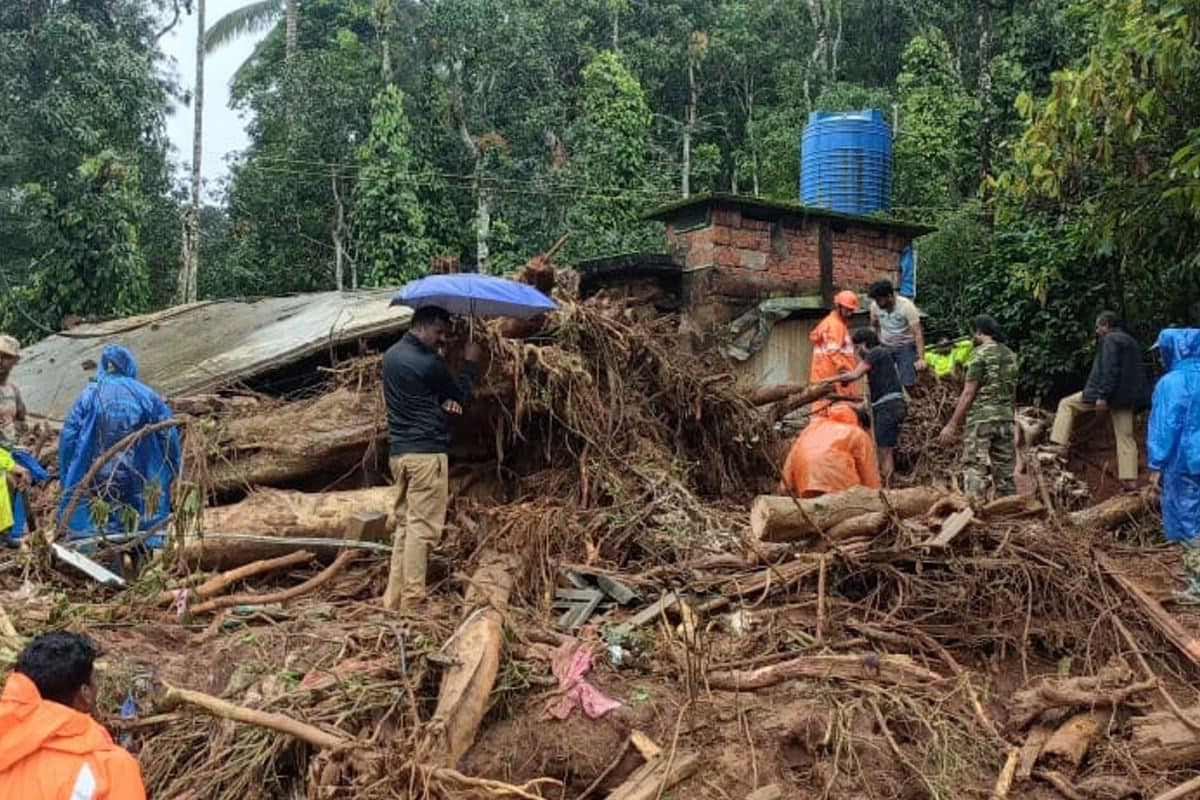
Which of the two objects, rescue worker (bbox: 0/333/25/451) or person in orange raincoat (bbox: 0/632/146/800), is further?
rescue worker (bbox: 0/333/25/451)

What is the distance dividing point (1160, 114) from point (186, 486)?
7.57m

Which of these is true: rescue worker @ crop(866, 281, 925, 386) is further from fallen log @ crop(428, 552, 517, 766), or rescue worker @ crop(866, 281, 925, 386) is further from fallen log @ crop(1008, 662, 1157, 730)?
fallen log @ crop(428, 552, 517, 766)

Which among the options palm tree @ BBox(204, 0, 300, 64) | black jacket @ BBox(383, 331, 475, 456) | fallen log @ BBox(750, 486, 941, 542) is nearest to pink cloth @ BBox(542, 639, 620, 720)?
fallen log @ BBox(750, 486, 941, 542)

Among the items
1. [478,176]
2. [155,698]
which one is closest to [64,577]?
[155,698]

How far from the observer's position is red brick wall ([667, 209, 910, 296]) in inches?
421

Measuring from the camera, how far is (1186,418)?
22.0ft

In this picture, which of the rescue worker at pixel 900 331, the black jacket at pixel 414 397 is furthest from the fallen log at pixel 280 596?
the rescue worker at pixel 900 331

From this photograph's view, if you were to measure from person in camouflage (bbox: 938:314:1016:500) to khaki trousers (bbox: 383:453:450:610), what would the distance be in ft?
13.7

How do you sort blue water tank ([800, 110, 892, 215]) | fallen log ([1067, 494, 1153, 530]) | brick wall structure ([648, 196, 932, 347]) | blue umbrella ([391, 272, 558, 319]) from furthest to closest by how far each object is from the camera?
blue water tank ([800, 110, 892, 215]), brick wall structure ([648, 196, 932, 347]), fallen log ([1067, 494, 1153, 530]), blue umbrella ([391, 272, 558, 319])

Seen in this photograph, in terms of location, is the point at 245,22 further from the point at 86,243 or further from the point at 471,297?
the point at 471,297

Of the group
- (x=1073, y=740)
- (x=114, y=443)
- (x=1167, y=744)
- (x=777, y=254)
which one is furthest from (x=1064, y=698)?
(x=777, y=254)

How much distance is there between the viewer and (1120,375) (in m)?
8.48

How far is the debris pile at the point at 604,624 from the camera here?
4.29 meters

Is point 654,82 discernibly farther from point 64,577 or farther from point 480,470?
point 64,577
